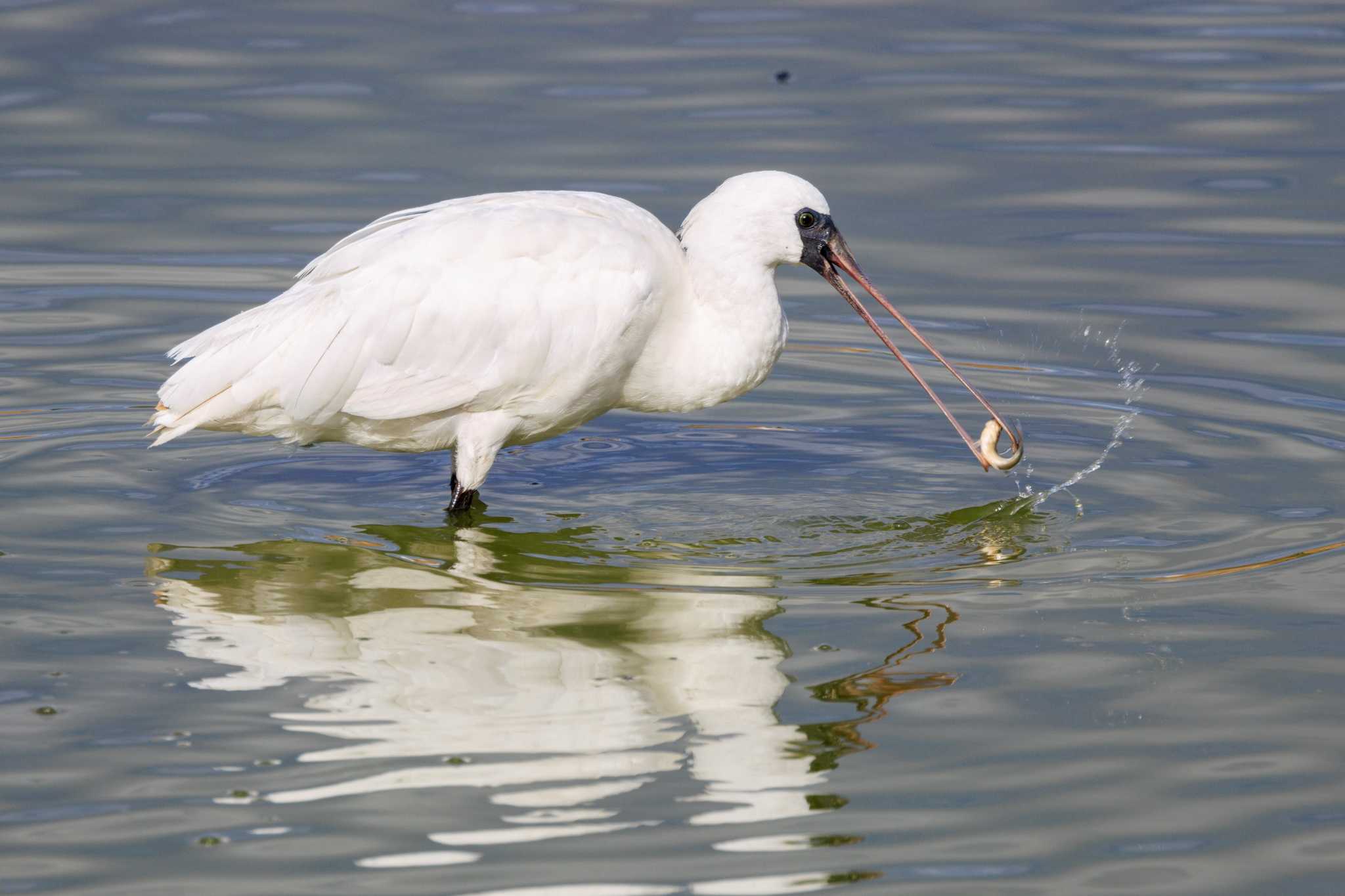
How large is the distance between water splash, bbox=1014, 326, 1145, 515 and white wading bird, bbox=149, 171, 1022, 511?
475 millimetres

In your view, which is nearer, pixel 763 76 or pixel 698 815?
pixel 698 815

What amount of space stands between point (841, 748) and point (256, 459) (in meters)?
4.13

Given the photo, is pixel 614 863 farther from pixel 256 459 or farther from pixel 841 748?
pixel 256 459

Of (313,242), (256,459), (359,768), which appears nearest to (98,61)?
(313,242)

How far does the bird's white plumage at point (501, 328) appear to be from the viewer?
835cm

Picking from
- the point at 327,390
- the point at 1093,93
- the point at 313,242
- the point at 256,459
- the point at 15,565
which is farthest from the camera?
the point at 1093,93

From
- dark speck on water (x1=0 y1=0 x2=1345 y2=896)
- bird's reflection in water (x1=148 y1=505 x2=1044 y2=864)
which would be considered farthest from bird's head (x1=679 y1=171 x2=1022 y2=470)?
bird's reflection in water (x1=148 y1=505 x2=1044 y2=864)

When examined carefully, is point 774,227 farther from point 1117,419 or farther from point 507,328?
point 1117,419

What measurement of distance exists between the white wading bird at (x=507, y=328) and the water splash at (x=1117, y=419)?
48cm

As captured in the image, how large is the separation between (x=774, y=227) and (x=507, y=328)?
1.18m

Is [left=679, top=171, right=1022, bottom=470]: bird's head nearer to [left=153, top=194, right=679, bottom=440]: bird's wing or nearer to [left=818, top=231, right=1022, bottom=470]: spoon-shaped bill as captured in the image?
[left=818, top=231, right=1022, bottom=470]: spoon-shaped bill

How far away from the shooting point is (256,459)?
31.2 ft

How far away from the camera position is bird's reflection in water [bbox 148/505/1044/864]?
5980 millimetres

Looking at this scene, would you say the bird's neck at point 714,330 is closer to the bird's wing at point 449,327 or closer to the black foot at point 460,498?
the bird's wing at point 449,327
